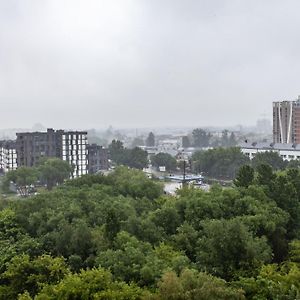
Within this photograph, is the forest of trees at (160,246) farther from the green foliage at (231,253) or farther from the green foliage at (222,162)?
the green foliage at (222,162)

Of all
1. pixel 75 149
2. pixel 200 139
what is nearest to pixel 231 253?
pixel 75 149

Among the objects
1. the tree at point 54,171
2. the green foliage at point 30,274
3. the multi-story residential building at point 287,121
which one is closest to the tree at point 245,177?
the green foliage at point 30,274

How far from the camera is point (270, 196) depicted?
35.4ft

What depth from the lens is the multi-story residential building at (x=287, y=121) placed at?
33.4m

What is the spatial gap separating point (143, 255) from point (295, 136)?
28426mm

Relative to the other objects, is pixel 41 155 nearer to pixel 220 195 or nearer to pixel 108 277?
pixel 220 195

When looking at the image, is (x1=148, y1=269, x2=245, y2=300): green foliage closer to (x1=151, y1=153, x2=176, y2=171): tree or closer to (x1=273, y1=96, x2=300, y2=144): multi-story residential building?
(x1=151, y1=153, x2=176, y2=171): tree

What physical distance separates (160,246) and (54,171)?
1575cm

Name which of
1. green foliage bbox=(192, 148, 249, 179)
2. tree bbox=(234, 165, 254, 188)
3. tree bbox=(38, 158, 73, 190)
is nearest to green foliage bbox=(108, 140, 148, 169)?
green foliage bbox=(192, 148, 249, 179)

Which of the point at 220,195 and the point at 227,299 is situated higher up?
the point at 220,195

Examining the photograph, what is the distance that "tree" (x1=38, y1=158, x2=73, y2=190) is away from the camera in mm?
23016

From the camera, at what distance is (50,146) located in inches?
1108

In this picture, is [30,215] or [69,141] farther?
[69,141]

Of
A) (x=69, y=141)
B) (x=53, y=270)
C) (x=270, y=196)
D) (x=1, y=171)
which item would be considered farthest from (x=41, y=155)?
(x=53, y=270)
